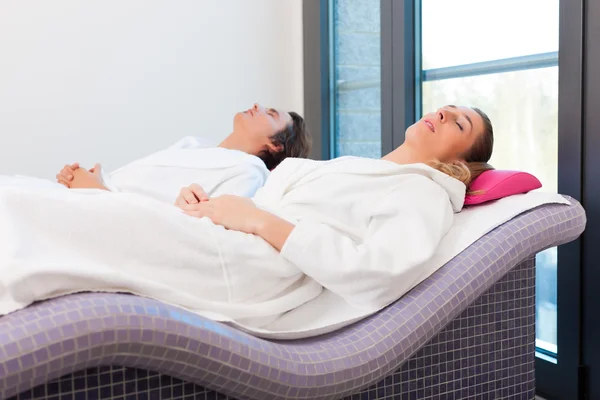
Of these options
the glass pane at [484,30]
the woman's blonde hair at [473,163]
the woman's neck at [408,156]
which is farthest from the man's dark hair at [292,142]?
the woman's blonde hair at [473,163]

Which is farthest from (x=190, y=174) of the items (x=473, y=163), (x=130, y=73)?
(x=473, y=163)

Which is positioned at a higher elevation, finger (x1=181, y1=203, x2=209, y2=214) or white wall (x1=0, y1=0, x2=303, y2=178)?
white wall (x1=0, y1=0, x2=303, y2=178)

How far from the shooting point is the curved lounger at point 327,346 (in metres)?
1.15

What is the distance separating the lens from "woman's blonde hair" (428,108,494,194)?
190cm

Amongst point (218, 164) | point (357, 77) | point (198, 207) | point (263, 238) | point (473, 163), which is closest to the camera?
point (263, 238)

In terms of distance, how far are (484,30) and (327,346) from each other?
151 centimetres

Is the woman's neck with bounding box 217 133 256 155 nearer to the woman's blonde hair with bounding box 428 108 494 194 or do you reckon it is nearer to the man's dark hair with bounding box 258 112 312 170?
the man's dark hair with bounding box 258 112 312 170

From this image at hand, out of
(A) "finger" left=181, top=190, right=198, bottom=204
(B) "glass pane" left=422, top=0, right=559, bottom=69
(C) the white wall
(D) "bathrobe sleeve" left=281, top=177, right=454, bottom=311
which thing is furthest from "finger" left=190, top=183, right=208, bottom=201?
(C) the white wall

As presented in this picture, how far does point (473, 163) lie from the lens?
6.55 feet

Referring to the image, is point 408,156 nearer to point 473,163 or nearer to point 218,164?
point 473,163

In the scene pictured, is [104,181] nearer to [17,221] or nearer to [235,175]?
[235,175]

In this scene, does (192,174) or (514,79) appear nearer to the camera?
(514,79)

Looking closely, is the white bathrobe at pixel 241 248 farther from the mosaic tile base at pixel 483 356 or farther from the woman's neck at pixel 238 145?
the woman's neck at pixel 238 145

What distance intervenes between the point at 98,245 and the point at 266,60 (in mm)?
2464
